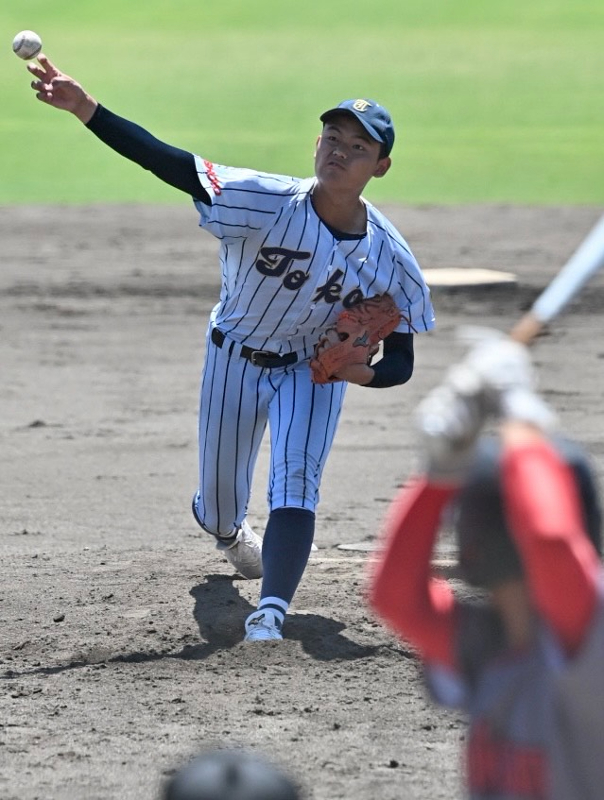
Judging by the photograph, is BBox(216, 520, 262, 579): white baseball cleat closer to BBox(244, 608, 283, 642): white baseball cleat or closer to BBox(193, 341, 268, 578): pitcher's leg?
BBox(193, 341, 268, 578): pitcher's leg

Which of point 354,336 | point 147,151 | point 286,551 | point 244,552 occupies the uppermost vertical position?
point 147,151

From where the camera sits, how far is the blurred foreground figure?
70.1 inches

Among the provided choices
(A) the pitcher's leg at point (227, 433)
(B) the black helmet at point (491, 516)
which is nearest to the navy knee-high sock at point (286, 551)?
(A) the pitcher's leg at point (227, 433)

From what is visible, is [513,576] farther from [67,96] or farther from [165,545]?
[165,545]

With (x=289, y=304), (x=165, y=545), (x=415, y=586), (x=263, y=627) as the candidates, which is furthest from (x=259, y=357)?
(x=415, y=586)

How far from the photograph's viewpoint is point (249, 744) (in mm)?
3656

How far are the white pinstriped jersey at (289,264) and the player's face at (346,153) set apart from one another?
15 cm

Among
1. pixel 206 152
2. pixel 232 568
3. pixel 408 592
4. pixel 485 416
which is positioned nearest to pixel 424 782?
pixel 408 592

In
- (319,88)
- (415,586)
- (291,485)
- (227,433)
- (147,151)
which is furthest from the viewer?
(319,88)

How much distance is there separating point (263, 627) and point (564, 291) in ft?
7.70

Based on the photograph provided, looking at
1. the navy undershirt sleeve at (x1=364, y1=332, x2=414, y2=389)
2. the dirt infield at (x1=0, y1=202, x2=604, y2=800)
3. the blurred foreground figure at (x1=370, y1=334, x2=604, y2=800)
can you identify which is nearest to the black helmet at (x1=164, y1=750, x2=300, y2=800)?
the blurred foreground figure at (x1=370, y1=334, x2=604, y2=800)

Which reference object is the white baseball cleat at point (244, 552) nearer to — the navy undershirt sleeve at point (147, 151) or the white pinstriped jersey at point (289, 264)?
the white pinstriped jersey at point (289, 264)

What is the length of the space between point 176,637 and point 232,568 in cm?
95

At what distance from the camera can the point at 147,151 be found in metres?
4.38
